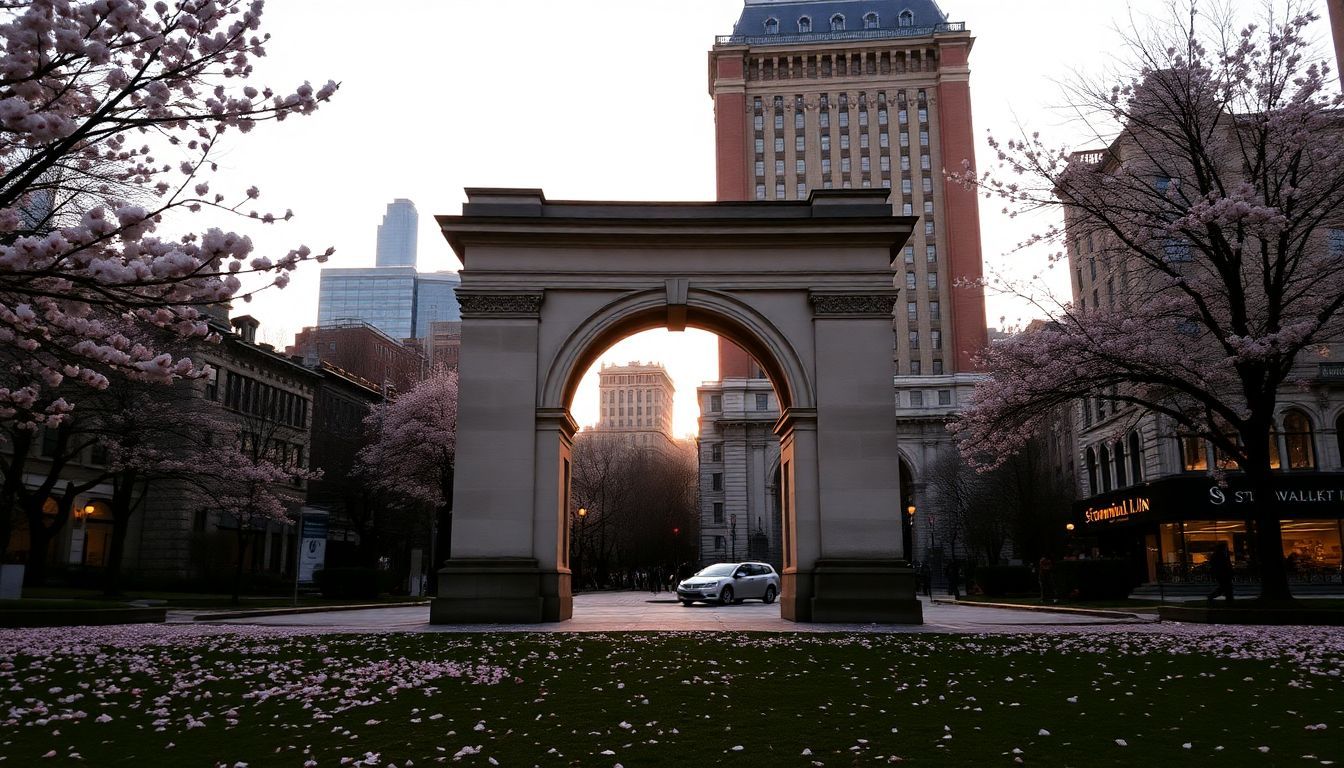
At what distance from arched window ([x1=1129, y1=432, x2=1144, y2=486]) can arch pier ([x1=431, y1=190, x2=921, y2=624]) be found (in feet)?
104

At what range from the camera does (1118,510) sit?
4759cm

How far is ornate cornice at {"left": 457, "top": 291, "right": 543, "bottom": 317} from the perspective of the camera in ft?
67.7

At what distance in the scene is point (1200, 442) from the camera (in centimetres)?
4309

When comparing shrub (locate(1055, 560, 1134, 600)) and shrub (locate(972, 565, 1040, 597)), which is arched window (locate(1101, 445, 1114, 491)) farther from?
shrub (locate(1055, 560, 1134, 600))

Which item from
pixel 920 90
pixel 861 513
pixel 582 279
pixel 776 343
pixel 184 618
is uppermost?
pixel 920 90

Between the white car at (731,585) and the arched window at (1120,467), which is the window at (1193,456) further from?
the white car at (731,585)

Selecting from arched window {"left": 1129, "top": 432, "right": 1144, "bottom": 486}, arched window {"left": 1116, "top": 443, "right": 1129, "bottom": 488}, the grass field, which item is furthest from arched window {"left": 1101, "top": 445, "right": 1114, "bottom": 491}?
the grass field

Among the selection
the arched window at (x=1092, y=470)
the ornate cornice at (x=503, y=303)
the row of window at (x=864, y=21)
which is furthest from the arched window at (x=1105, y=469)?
the row of window at (x=864, y=21)

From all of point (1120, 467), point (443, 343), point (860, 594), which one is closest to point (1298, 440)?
point (1120, 467)

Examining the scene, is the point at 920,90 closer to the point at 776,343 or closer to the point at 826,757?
the point at 776,343

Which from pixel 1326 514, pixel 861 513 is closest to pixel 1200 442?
pixel 1326 514

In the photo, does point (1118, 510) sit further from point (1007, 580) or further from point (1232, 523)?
point (1007, 580)

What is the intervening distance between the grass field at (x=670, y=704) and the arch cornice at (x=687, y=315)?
8390mm

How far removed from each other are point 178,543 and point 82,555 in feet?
13.1
